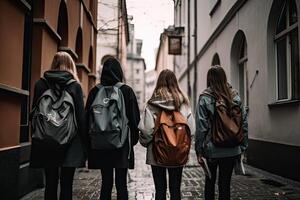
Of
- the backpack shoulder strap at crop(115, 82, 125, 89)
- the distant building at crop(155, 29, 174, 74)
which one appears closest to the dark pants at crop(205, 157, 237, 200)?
the backpack shoulder strap at crop(115, 82, 125, 89)

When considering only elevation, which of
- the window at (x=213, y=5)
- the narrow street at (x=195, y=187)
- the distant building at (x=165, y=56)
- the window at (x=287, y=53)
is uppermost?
the distant building at (x=165, y=56)

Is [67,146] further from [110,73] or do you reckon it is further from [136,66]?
[136,66]

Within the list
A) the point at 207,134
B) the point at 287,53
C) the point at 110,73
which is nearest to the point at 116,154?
the point at 110,73

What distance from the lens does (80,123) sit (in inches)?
169

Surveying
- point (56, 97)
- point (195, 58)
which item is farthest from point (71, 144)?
point (195, 58)

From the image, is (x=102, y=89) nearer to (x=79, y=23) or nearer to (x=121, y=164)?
(x=121, y=164)

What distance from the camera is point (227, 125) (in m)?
4.32

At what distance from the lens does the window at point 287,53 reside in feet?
26.9

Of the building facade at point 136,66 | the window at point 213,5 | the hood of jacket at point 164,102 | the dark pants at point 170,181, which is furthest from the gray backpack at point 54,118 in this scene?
the building facade at point 136,66

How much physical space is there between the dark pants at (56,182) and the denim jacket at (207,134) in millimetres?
1432

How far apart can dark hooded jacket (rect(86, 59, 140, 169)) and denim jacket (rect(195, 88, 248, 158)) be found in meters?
0.70

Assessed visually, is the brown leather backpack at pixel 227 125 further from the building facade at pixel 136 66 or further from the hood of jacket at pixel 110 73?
the building facade at pixel 136 66

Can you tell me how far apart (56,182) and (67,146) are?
423 millimetres

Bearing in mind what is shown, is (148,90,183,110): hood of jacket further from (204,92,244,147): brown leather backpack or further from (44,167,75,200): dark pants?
(44,167,75,200): dark pants
